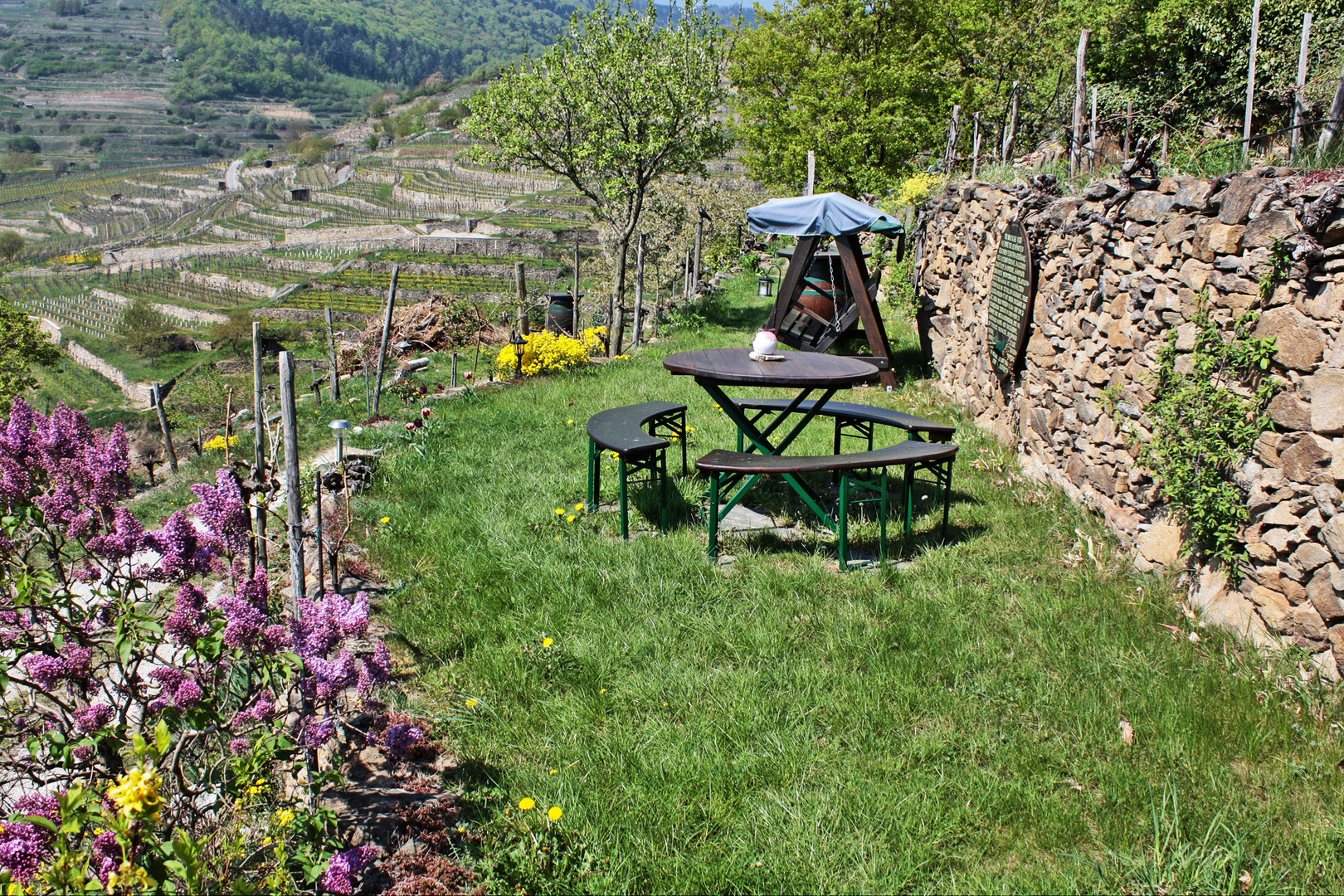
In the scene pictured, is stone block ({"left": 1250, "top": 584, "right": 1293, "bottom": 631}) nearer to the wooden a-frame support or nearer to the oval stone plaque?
the oval stone plaque

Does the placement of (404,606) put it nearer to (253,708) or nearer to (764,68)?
(253,708)

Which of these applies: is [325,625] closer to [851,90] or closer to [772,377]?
[772,377]

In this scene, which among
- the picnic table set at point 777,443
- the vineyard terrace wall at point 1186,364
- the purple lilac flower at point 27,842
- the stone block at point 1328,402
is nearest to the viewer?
the purple lilac flower at point 27,842

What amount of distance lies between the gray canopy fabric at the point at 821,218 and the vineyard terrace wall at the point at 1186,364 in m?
2.05

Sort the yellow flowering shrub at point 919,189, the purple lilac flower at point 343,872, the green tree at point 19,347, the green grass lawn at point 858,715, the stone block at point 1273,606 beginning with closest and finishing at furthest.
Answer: the purple lilac flower at point 343,872
the green grass lawn at point 858,715
the stone block at point 1273,606
the yellow flowering shrub at point 919,189
the green tree at point 19,347

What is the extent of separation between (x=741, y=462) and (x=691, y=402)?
327cm

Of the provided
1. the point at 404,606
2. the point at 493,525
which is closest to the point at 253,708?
the point at 404,606

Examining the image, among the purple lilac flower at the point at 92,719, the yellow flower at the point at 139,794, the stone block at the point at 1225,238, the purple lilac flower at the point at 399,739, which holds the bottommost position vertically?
the purple lilac flower at the point at 399,739

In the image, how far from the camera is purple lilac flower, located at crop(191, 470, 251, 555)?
7.91 feet

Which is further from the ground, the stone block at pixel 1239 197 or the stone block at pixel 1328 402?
the stone block at pixel 1239 197

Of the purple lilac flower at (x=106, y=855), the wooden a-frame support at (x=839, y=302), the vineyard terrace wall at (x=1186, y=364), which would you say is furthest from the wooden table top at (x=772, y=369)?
the purple lilac flower at (x=106, y=855)

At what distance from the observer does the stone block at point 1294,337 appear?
299cm

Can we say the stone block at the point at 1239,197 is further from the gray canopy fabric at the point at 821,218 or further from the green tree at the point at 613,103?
the green tree at the point at 613,103

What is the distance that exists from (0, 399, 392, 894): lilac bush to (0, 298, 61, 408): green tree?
2944 cm
